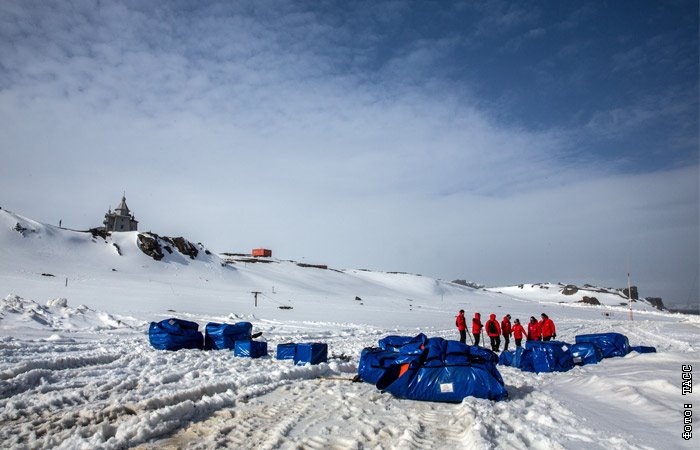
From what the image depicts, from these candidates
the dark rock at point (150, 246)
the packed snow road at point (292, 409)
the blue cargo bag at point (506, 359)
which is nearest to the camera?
the packed snow road at point (292, 409)

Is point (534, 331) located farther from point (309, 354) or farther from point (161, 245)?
point (161, 245)

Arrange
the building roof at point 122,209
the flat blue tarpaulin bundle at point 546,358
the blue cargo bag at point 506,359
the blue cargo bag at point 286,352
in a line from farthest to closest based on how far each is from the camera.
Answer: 1. the building roof at point 122,209
2. the blue cargo bag at point 506,359
3. the blue cargo bag at point 286,352
4. the flat blue tarpaulin bundle at point 546,358

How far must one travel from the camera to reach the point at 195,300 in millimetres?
27234

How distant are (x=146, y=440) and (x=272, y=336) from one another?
36.4 ft

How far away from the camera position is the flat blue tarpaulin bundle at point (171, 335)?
36.2 feet

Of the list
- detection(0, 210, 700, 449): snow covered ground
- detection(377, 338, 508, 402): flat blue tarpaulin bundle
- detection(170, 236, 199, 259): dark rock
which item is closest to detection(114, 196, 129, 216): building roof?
detection(170, 236, 199, 259): dark rock

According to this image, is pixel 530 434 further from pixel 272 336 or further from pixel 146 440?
pixel 272 336

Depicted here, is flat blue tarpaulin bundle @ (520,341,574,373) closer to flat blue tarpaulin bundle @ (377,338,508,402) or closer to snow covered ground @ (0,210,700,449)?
snow covered ground @ (0,210,700,449)

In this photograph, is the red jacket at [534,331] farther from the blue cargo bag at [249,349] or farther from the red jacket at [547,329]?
the blue cargo bag at [249,349]

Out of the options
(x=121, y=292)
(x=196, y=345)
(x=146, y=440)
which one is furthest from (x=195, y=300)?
(x=146, y=440)

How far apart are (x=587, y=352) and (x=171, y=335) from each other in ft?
35.0

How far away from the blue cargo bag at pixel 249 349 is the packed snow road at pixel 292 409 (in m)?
1.39

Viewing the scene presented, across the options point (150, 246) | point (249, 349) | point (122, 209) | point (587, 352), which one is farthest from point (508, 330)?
point (122, 209)

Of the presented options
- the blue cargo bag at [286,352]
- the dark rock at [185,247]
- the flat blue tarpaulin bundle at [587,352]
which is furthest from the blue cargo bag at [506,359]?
the dark rock at [185,247]
